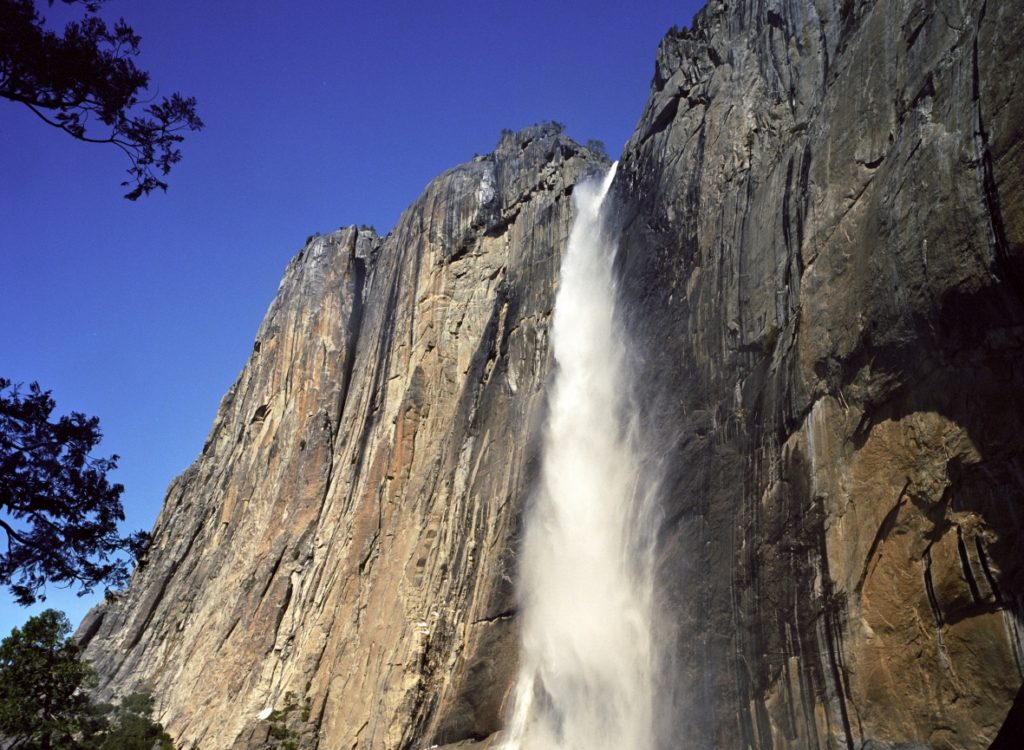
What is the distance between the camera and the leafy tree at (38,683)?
22.9 m

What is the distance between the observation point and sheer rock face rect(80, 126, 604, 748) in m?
23.7

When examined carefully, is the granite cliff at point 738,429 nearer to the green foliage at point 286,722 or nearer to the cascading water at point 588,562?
the green foliage at point 286,722

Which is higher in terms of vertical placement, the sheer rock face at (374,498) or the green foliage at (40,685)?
the sheer rock face at (374,498)

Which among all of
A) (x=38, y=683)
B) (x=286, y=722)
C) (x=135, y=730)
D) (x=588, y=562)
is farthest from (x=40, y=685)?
(x=588, y=562)

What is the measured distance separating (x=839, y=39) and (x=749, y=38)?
5.20 m

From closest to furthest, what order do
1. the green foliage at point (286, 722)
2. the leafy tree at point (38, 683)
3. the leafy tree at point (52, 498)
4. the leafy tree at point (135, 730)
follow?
the leafy tree at point (52, 498), the leafy tree at point (38, 683), the green foliage at point (286, 722), the leafy tree at point (135, 730)

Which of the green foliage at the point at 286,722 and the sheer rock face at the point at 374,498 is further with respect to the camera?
the green foliage at the point at 286,722

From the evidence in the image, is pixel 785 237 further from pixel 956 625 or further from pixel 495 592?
pixel 495 592

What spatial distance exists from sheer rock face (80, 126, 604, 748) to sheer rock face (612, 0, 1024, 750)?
8.20 m

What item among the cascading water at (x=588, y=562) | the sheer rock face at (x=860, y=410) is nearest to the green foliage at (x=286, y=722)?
the cascading water at (x=588, y=562)

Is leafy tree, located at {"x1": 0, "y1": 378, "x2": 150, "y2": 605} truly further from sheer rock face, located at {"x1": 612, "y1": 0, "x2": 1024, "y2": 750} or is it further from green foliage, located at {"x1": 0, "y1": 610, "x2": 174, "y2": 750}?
green foliage, located at {"x1": 0, "y1": 610, "x2": 174, "y2": 750}

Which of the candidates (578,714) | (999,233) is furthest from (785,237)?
(578,714)

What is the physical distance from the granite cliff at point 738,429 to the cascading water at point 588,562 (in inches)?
33.4

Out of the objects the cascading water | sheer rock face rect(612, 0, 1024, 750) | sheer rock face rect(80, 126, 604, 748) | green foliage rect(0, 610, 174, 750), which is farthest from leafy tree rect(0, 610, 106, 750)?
sheer rock face rect(612, 0, 1024, 750)
